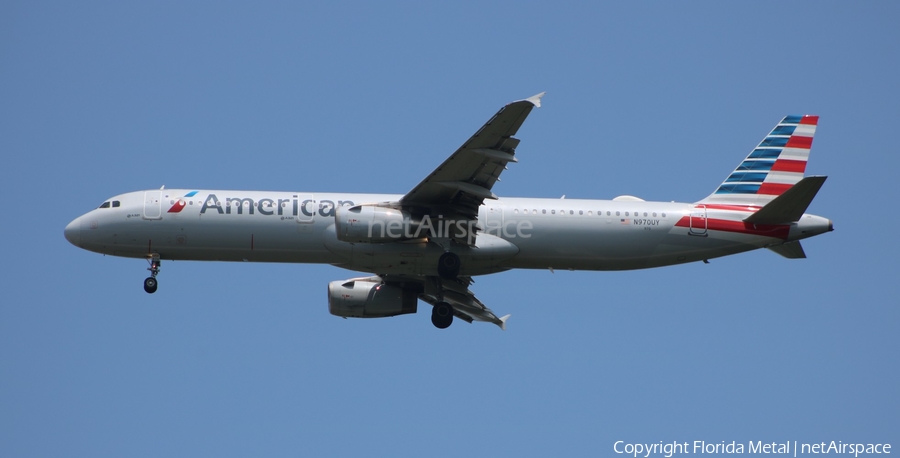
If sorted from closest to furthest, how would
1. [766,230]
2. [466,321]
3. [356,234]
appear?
[356,234] → [766,230] → [466,321]

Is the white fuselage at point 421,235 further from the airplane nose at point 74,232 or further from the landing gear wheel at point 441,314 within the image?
the landing gear wheel at point 441,314

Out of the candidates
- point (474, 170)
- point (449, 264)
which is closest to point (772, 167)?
point (474, 170)

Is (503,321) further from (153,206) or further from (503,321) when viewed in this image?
(153,206)

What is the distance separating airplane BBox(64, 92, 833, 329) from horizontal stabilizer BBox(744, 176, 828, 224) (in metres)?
0.04

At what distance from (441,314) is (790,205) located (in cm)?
1355

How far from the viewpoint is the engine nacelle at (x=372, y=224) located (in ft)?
126

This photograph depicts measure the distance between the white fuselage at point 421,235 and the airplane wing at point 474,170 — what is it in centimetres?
119

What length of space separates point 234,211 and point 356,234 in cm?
513

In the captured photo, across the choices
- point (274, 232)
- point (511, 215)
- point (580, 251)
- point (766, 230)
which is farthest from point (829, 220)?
point (274, 232)

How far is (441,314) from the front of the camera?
41594 millimetres

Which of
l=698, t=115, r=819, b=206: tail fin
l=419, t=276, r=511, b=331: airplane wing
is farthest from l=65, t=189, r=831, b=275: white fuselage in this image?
l=419, t=276, r=511, b=331: airplane wing

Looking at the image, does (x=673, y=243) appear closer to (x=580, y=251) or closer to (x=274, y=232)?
(x=580, y=251)

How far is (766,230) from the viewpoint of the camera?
4094 cm

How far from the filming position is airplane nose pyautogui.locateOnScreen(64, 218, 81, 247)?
41438 millimetres
